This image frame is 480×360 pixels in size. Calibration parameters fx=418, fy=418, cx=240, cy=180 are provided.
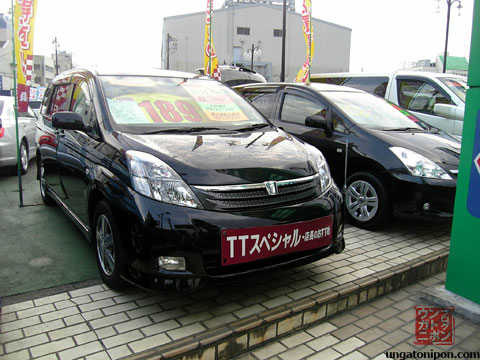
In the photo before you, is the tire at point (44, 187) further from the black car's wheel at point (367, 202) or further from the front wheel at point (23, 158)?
the black car's wheel at point (367, 202)

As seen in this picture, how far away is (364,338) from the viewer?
2750mm

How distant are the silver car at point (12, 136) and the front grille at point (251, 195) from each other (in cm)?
586

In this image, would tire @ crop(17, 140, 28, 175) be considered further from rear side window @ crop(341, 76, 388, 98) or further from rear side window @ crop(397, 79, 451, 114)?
rear side window @ crop(397, 79, 451, 114)

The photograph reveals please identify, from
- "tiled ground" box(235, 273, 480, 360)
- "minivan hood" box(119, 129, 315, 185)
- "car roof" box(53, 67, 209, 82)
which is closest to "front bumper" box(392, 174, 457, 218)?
"tiled ground" box(235, 273, 480, 360)

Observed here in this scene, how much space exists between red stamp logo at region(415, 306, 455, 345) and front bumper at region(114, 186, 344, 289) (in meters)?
1.19

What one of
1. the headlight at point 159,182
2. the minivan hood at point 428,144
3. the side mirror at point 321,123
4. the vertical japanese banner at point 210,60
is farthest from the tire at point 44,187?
the vertical japanese banner at point 210,60

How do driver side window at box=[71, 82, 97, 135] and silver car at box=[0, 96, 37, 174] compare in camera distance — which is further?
silver car at box=[0, 96, 37, 174]

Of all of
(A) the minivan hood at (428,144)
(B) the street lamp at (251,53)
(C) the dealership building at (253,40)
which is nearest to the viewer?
(A) the minivan hood at (428,144)

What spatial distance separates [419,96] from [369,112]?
2926mm

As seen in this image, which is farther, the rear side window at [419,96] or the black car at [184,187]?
the rear side window at [419,96]

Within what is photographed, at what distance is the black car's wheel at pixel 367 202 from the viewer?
434cm

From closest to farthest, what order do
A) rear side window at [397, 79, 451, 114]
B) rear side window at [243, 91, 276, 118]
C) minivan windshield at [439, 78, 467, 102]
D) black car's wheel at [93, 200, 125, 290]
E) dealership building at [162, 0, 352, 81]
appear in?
black car's wheel at [93, 200, 125, 290], rear side window at [243, 91, 276, 118], minivan windshield at [439, 78, 467, 102], rear side window at [397, 79, 451, 114], dealership building at [162, 0, 352, 81]

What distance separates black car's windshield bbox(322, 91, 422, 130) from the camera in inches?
191

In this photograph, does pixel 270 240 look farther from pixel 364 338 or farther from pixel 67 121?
pixel 67 121
